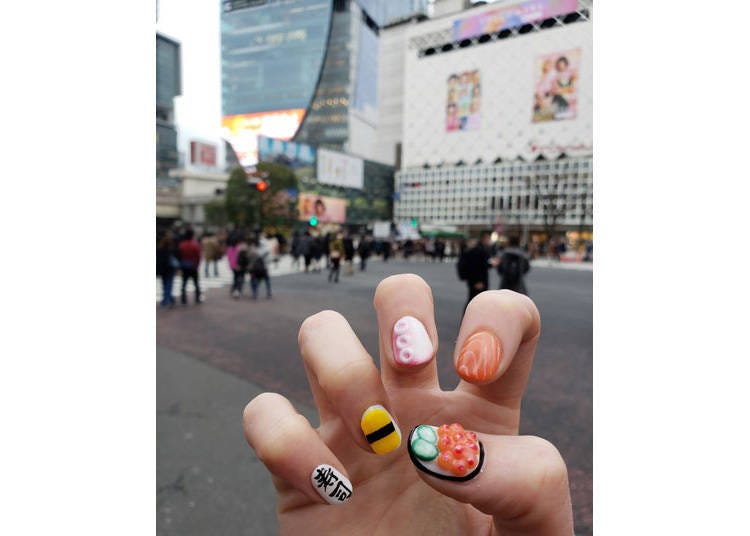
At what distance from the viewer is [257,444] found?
774 mm

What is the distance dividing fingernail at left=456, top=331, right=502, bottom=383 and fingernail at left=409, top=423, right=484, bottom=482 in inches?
3.9

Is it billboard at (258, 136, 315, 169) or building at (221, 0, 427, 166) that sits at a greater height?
billboard at (258, 136, 315, 169)

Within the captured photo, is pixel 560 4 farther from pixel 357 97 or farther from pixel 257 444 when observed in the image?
pixel 357 97

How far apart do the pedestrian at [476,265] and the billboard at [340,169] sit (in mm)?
41790

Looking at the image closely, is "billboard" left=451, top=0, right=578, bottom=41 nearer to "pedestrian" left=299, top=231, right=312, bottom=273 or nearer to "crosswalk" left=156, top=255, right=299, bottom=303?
"crosswalk" left=156, top=255, right=299, bottom=303

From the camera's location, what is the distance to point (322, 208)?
4516 cm

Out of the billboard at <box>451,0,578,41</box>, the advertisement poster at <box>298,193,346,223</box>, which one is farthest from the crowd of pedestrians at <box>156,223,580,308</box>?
the advertisement poster at <box>298,193,346,223</box>

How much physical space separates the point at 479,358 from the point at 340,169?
49456mm

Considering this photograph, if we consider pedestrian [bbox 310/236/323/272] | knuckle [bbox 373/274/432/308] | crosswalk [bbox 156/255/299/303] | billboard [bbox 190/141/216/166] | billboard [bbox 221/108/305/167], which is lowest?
crosswalk [bbox 156/255/299/303]

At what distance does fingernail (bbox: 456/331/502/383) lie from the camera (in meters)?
0.70

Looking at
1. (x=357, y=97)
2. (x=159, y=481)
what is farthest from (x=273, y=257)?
(x=159, y=481)

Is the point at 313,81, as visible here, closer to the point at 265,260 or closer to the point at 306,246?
the point at 306,246

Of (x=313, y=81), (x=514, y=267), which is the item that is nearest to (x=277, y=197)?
(x=313, y=81)
